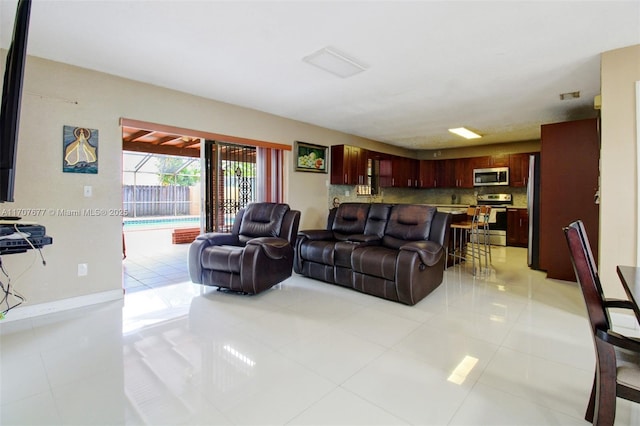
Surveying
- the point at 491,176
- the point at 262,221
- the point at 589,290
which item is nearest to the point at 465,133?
the point at 491,176

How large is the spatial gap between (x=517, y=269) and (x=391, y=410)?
409 cm

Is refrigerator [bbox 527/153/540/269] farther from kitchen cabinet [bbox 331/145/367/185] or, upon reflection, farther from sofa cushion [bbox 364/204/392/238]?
kitchen cabinet [bbox 331/145/367/185]

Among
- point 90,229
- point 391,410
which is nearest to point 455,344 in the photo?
point 391,410

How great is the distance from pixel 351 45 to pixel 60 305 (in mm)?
3711

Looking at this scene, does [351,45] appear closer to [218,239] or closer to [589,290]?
[589,290]

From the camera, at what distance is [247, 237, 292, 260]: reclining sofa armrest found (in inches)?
131

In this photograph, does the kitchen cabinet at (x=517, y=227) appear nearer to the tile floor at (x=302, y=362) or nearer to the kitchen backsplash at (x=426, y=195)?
the kitchen backsplash at (x=426, y=195)

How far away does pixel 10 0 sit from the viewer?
2.08m

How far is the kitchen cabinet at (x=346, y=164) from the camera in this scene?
5746 mm

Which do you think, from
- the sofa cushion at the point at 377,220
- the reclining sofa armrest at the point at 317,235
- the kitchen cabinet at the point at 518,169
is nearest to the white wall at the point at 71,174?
the reclining sofa armrest at the point at 317,235

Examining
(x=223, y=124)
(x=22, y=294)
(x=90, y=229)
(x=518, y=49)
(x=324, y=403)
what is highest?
(x=518, y=49)

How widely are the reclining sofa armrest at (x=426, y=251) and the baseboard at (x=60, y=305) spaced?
10.5ft

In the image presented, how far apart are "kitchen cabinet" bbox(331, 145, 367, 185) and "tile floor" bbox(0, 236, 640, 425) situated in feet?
9.56

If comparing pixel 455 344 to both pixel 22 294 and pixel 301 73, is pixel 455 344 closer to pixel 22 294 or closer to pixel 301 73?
pixel 301 73
